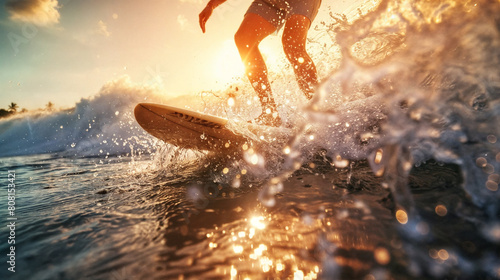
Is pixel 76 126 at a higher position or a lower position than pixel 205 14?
higher

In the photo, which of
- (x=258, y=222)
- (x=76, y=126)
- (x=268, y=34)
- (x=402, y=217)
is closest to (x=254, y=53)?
(x=268, y=34)

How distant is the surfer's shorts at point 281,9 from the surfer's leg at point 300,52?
79 mm

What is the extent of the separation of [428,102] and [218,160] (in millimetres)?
1897

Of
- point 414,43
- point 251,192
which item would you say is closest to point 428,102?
point 414,43

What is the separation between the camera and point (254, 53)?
279 cm

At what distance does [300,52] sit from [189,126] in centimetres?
153

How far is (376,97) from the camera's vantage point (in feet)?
6.86

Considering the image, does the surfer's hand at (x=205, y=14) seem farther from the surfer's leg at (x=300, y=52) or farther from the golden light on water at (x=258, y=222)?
the golden light on water at (x=258, y=222)

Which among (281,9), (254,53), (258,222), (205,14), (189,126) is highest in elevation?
(205,14)

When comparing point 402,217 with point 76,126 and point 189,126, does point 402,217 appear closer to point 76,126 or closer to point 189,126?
point 189,126

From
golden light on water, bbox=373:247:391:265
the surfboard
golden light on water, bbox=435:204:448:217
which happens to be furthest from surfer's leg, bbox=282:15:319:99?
golden light on water, bbox=373:247:391:265

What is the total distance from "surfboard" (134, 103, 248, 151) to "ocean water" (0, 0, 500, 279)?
0.57 feet

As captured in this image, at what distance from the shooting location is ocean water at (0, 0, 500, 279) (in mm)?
726

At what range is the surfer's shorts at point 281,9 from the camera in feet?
8.30
